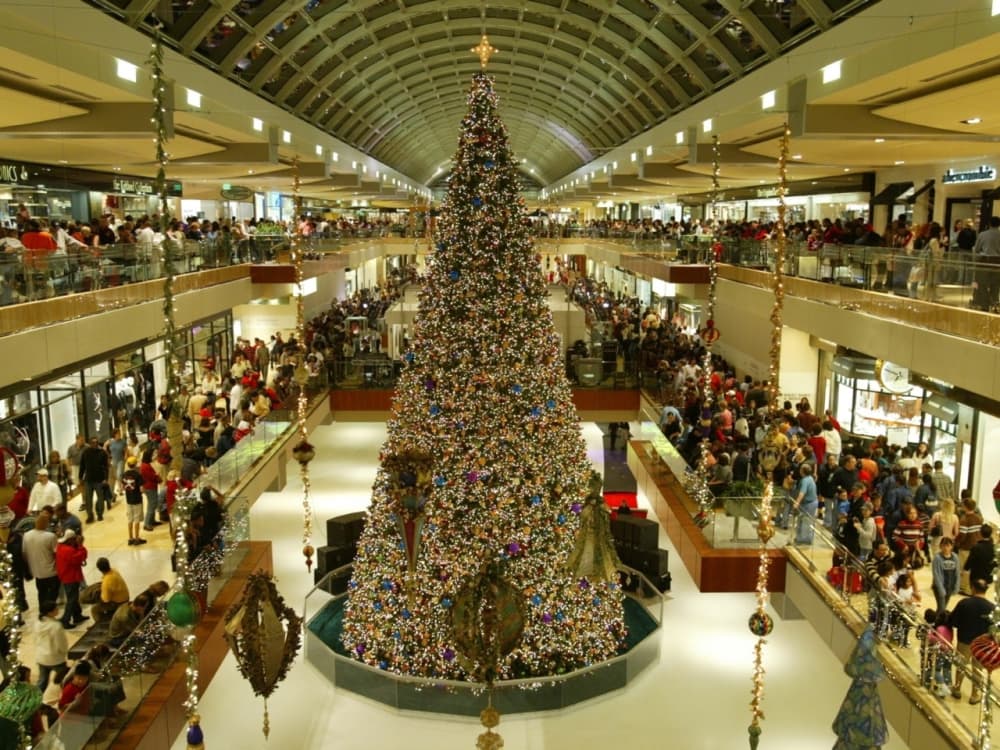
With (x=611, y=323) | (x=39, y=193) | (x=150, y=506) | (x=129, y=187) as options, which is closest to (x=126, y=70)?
(x=150, y=506)

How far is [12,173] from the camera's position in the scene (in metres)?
20.6

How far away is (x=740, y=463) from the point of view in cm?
1502

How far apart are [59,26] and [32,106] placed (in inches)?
107

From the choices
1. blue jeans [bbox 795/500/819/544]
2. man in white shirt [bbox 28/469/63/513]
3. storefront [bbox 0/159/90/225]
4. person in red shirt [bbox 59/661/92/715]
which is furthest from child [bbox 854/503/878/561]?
storefront [bbox 0/159/90/225]

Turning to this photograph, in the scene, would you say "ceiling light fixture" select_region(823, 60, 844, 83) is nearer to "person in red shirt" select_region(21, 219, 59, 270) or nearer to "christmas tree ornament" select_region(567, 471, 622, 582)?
"christmas tree ornament" select_region(567, 471, 622, 582)

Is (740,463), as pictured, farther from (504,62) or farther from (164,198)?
(504,62)

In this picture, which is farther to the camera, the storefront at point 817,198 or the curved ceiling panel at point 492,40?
the storefront at point 817,198

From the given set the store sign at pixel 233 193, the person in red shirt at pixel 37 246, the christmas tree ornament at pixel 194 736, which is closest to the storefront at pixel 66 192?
the store sign at pixel 233 193

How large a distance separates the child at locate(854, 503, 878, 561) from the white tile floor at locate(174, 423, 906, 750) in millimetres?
2332

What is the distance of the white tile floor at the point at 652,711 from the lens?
11969 millimetres

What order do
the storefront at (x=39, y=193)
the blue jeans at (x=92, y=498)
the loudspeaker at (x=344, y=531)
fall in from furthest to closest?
the storefront at (x=39, y=193)
the loudspeaker at (x=344, y=531)
the blue jeans at (x=92, y=498)

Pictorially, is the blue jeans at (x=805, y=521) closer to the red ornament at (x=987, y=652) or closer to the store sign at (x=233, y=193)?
the red ornament at (x=987, y=652)

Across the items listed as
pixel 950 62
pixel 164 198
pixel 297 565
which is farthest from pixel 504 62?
pixel 164 198

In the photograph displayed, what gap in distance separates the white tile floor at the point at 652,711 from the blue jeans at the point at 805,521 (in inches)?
87.5
